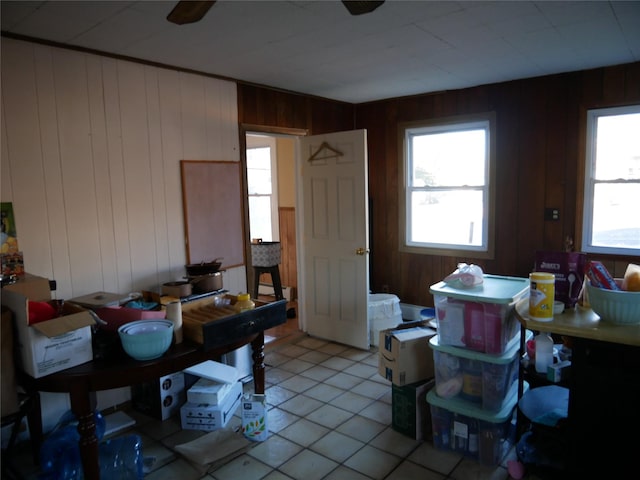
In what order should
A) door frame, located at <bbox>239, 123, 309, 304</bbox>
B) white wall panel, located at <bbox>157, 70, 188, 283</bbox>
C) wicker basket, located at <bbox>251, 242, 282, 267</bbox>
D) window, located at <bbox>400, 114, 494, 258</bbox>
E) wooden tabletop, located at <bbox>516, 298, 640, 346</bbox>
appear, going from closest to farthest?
wooden tabletop, located at <bbox>516, 298, 640, 346</bbox> → white wall panel, located at <bbox>157, 70, 188, 283</bbox> → door frame, located at <bbox>239, 123, 309, 304</bbox> → window, located at <bbox>400, 114, 494, 258</bbox> → wicker basket, located at <bbox>251, 242, 282, 267</bbox>

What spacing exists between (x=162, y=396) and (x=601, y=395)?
246 centimetres

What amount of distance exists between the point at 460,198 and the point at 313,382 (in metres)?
2.32

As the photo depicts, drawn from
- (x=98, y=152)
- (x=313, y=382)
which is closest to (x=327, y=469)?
(x=313, y=382)

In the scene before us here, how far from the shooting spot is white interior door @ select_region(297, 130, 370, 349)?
4.06 m

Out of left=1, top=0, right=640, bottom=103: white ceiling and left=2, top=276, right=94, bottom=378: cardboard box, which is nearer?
left=2, top=276, right=94, bottom=378: cardboard box

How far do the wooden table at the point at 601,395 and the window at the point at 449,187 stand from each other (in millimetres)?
2418

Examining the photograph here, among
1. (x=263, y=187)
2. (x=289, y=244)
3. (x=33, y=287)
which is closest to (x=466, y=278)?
(x=33, y=287)

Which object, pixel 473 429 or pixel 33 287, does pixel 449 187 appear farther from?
pixel 33 287

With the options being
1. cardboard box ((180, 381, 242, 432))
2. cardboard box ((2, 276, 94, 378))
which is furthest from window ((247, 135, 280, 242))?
cardboard box ((2, 276, 94, 378))

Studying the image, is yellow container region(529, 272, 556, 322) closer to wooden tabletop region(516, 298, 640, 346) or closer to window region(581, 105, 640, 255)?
wooden tabletop region(516, 298, 640, 346)

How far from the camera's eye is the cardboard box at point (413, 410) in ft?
8.88

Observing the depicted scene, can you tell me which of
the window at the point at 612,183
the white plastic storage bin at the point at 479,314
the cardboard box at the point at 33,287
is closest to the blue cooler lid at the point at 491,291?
the white plastic storage bin at the point at 479,314

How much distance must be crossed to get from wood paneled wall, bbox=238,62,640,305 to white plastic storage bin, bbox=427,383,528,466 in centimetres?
197

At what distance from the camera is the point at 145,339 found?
2094 mm
